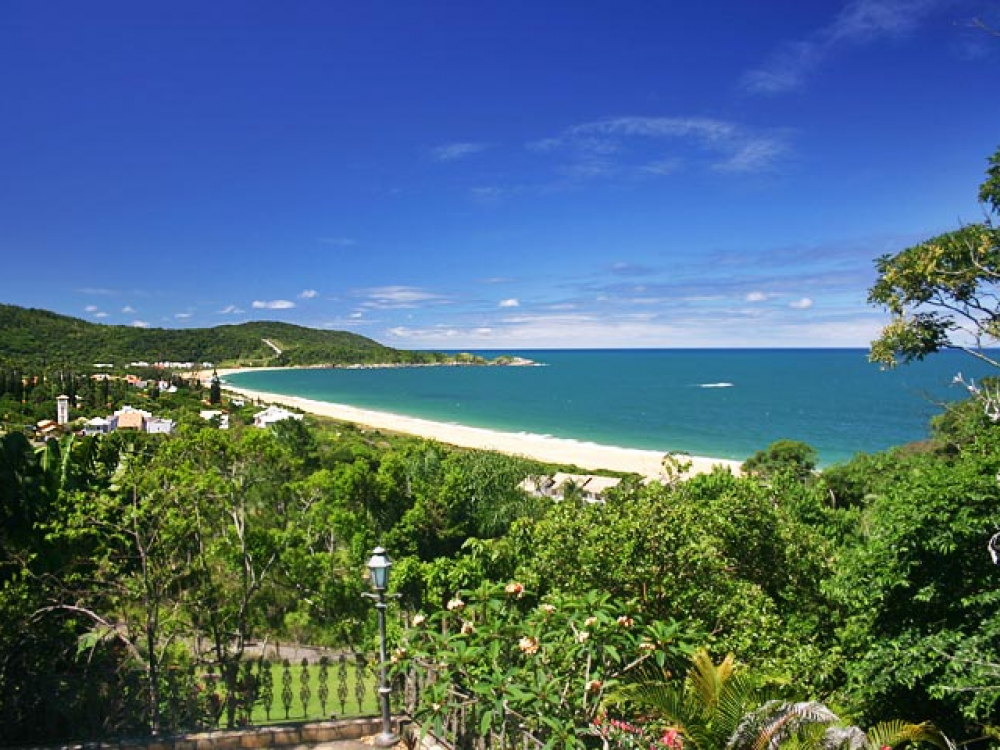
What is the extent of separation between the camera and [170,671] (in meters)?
5.39

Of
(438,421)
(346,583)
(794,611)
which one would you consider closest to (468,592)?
(346,583)

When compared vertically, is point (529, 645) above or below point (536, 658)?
above

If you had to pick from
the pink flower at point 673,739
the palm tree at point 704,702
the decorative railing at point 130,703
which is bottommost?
the decorative railing at point 130,703

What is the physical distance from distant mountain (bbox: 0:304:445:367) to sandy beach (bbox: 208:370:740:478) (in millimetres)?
51557

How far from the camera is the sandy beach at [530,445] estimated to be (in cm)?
3927

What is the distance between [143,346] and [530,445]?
131m

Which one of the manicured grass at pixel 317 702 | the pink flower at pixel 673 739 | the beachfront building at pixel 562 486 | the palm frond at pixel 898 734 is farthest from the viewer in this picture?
the beachfront building at pixel 562 486

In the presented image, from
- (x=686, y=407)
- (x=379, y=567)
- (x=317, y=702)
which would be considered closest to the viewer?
(x=379, y=567)

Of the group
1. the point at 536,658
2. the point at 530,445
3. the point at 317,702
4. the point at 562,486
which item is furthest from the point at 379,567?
the point at 530,445

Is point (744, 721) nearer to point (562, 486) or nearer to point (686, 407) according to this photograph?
point (562, 486)

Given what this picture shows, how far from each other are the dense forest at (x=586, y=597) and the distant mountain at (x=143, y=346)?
89.5 m

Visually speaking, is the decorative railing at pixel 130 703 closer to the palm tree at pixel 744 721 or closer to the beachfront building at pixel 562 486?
the palm tree at pixel 744 721

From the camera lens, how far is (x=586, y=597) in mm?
4395

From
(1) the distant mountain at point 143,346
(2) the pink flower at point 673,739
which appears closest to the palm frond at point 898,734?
(2) the pink flower at point 673,739
